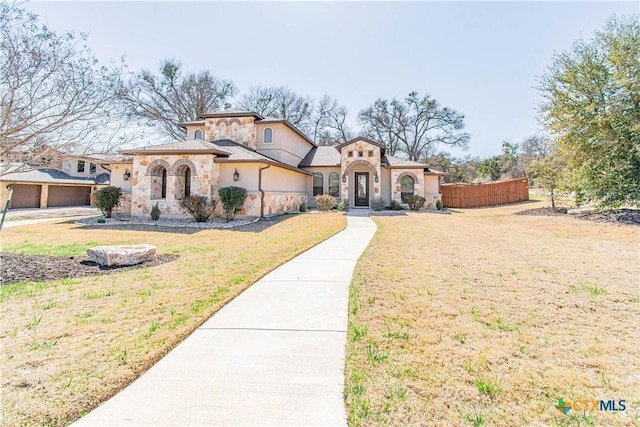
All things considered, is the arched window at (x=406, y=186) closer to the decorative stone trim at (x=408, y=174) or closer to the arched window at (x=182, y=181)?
the decorative stone trim at (x=408, y=174)

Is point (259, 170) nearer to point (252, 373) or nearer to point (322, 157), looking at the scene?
point (322, 157)

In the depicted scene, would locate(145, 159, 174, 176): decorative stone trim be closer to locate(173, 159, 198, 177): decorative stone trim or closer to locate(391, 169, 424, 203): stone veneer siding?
locate(173, 159, 198, 177): decorative stone trim

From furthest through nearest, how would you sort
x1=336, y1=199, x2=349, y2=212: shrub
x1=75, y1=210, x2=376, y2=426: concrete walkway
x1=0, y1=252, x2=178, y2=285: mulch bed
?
1. x1=336, y1=199, x2=349, y2=212: shrub
2. x1=0, y1=252, x2=178, y2=285: mulch bed
3. x1=75, y1=210, x2=376, y2=426: concrete walkway

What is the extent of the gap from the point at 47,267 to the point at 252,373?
5.99 metres

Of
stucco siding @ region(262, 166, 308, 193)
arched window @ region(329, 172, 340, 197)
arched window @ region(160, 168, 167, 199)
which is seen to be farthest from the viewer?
arched window @ region(329, 172, 340, 197)

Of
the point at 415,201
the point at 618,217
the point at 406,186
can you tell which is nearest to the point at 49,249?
the point at 415,201

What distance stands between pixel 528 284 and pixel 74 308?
22.3 feet

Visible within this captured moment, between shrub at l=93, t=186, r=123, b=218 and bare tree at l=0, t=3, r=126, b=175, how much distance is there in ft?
33.9

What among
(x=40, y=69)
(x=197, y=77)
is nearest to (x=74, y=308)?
(x=40, y=69)

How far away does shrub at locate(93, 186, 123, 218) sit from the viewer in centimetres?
1533

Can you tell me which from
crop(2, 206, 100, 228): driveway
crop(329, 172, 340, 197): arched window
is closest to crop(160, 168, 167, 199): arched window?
crop(2, 206, 100, 228): driveway

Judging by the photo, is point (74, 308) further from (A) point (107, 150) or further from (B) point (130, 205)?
(B) point (130, 205)

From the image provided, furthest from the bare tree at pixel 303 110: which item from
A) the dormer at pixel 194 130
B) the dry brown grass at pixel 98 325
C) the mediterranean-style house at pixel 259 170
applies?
the dry brown grass at pixel 98 325

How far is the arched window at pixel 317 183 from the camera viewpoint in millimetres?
22406
